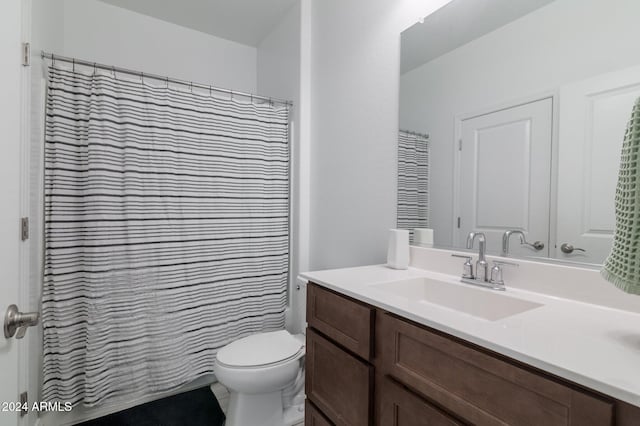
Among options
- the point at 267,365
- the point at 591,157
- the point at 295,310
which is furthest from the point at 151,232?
the point at 591,157

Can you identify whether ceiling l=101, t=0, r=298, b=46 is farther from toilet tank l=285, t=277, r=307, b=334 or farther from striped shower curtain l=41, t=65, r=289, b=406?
toilet tank l=285, t=277, r=307, b=334

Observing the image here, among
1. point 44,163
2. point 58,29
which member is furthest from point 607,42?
point 58,29

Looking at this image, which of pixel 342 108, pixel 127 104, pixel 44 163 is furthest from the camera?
pixel 342 108

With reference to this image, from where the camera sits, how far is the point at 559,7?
3.29ft

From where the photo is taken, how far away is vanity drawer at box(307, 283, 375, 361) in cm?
96

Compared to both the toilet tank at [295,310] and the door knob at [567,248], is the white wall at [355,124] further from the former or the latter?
the door knob at [567,248]

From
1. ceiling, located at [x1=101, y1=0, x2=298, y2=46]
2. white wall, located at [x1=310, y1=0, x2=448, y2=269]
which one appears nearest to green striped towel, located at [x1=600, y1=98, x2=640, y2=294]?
white wall, located at [x1=310, y1=0, x2=448, y2=269]

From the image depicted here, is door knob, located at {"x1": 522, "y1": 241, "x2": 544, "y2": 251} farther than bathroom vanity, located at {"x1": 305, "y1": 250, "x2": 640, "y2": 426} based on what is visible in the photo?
Yes

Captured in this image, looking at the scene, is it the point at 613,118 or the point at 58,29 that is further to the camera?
the point at 58,29

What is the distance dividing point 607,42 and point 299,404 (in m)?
2.12

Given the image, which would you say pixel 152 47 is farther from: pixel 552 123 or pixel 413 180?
pixel 552 123

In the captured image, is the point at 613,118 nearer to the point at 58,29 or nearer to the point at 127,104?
the point at 127,104

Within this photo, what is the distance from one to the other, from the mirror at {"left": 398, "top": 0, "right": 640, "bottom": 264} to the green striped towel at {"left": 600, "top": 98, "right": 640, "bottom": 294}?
1.28ft

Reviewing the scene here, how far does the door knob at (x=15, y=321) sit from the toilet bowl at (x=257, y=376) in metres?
0.94
